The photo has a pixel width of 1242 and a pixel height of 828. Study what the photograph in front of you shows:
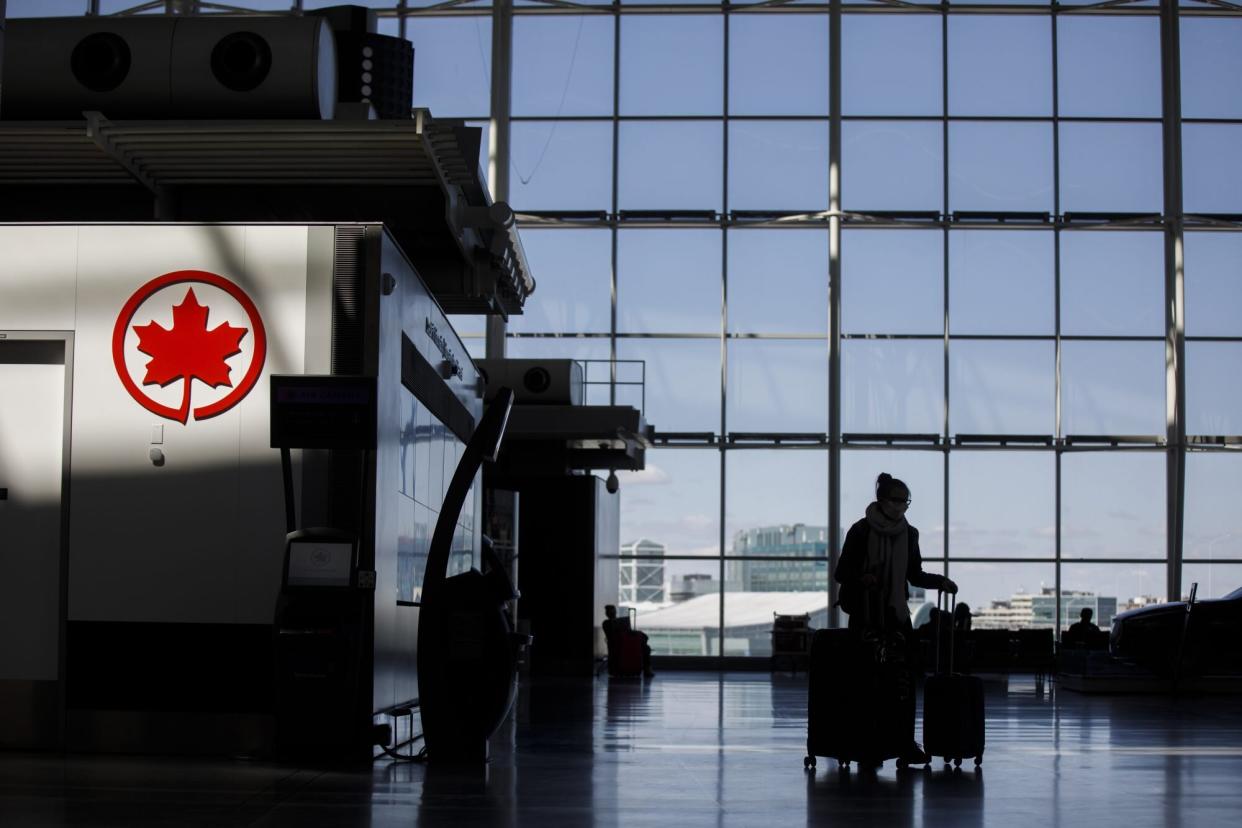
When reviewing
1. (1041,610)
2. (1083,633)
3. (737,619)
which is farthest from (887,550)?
(1041,610)

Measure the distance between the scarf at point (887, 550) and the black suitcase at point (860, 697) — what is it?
33 centimetres

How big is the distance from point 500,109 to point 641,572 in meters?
8.69

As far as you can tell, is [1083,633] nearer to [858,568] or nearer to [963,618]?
[963,618]

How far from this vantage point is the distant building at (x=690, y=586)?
87.3ft

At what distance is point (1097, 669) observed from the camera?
64.7 feet

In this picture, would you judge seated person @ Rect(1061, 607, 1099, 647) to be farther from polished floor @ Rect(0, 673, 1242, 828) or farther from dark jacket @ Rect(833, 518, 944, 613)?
dark jacket @ Rect(833, 518, 944, 613)

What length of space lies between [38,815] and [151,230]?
420 centimetres

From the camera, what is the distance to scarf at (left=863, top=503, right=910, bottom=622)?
8.87m

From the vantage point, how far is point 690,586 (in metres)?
26.7

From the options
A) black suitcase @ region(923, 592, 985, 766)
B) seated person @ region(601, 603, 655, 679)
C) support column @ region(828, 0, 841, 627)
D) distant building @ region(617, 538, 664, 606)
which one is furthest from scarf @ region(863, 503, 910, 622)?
distant building @ region(617, 538, 664, 606)

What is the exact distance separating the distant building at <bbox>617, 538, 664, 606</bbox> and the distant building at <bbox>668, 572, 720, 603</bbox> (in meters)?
0.21

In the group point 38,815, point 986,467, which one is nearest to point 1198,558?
point 986,467

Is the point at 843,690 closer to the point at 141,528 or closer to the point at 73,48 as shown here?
the point at 141,528

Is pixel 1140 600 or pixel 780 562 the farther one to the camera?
pixel 780 562
